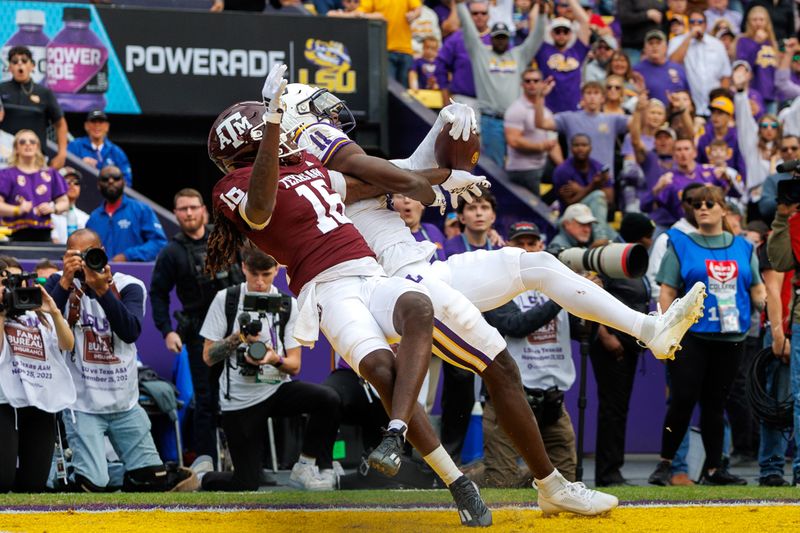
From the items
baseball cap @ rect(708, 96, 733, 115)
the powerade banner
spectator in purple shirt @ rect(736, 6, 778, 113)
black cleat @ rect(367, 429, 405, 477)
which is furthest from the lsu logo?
black cleat @ rect(367, 429, 405, 477)

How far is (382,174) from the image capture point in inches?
233

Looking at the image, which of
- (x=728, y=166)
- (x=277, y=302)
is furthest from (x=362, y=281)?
(x=728, y=166)

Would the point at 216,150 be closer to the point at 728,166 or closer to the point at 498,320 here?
the point at 498,320

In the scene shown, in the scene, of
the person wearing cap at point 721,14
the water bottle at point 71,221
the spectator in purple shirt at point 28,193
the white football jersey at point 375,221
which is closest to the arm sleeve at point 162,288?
the spectator in purple shirt at point 28,193

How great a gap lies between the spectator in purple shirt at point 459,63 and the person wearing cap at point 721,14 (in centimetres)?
394

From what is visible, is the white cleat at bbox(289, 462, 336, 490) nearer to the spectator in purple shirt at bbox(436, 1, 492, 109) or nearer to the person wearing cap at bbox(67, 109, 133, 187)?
the person wearing cap at bbox(67, 109, 133, 187)

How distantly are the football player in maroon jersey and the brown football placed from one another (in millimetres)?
97

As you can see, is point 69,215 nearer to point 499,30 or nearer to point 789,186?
point 499,30

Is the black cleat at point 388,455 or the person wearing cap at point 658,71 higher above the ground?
the person wearing cap at point 658,71

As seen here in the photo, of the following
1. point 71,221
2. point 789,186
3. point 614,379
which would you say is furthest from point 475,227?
point 71,221

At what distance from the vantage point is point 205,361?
8.88 m

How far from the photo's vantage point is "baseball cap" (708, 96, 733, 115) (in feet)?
46.6

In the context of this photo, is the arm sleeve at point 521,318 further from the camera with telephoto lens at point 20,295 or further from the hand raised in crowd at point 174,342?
the camera with telephoto lens at point 20,295

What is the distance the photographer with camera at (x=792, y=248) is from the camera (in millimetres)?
7980
